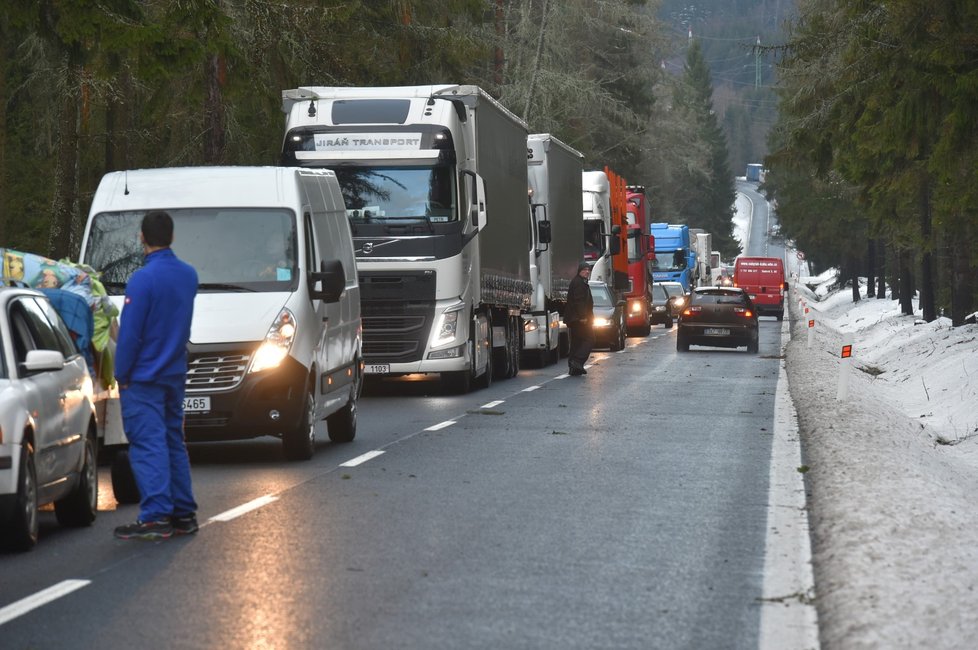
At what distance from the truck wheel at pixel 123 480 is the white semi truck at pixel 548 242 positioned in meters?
18.0

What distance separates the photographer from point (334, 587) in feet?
26.0

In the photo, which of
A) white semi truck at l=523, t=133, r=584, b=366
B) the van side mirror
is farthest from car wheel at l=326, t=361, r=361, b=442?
white semi truck at l=523, t=133, r=584, b=366

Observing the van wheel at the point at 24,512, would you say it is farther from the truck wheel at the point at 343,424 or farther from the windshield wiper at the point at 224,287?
the truck wheel at the point at 343,424

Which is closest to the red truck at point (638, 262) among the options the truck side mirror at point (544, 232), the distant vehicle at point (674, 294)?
the distant vehicle at point (674, 294)

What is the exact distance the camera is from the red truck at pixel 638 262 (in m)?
48.2

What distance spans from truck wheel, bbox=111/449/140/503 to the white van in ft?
6.13

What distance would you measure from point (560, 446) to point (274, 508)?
195 inches

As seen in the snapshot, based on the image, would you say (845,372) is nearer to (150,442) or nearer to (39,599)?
(150,442)

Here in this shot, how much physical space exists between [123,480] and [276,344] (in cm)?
253

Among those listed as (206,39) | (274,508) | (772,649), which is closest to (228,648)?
(772,649)

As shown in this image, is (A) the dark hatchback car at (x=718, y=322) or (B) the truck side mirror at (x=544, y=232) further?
(A) the dark hatchback car at (x=718, y=322)

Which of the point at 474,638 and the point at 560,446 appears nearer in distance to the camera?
the point at 474,638

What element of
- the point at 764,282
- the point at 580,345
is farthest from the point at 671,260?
the point at 580,345

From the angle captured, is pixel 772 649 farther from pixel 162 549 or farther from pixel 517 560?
pixel 162 549
